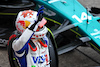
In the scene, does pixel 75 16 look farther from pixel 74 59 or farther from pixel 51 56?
pixel 51 56

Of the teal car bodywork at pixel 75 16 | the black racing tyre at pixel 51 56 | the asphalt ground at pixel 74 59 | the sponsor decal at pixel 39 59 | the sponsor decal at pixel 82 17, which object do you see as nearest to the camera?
the sponsor decal at pixel 39 59

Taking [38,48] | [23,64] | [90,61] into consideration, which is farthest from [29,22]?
[90,61]

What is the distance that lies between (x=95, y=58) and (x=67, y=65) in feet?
1.88

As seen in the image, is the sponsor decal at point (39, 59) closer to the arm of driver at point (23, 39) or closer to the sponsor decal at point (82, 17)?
the arm of driver at point (23, 39)

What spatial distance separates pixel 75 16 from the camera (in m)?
3.03

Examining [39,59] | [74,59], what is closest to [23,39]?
[39,59]

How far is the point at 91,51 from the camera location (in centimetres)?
360

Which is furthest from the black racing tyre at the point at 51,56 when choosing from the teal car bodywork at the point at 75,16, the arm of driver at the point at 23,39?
the teal car bodywork at the point at 75,16

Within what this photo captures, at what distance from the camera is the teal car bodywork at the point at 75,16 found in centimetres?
286

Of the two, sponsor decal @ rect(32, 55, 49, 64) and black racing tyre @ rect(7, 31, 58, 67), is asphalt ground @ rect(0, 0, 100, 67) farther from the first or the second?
sponsor decal @ rect(32, 55, 49, 64)

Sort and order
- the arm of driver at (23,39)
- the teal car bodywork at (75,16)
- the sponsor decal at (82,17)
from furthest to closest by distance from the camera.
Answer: the sponsor decal at (82,17), the teal car bodywork at (75,16), the arm of driver at (23,39)

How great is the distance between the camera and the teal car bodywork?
2861 mm

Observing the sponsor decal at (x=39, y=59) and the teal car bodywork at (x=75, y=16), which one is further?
the teal car bodywork at (x=75, y=16)

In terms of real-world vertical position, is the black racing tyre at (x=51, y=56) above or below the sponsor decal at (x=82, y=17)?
below
